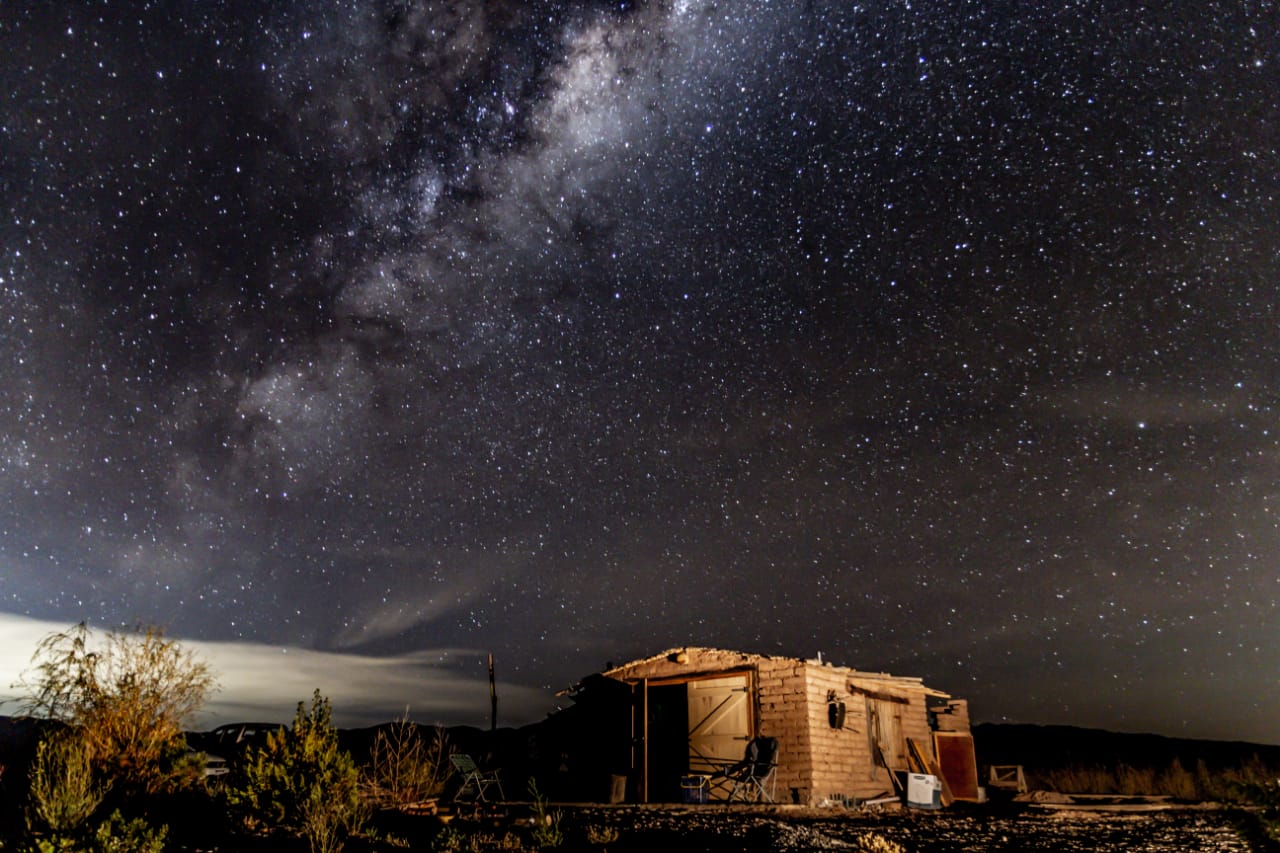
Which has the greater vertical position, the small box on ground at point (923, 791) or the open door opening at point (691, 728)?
the open door opening at point (691, 728)

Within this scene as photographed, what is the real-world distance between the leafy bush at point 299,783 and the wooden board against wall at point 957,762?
14418mm

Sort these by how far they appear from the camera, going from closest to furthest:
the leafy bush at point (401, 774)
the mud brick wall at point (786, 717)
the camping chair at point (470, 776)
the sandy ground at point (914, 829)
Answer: the sandy ground at point (914, 829) → the leafy bush at point (401, 774) → the camping chair at point (470, 776) → the mud brick wall at point (786, 717)

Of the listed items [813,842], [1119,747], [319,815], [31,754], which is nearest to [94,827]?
[319,815]

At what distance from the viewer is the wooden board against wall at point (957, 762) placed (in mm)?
19594

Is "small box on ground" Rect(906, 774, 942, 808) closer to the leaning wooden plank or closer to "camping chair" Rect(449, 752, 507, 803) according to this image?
the leaning wooden plank

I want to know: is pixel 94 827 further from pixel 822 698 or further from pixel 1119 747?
pixel 1119 747

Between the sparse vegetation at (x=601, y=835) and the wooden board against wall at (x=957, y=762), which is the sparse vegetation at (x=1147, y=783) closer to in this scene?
the wooden board against wall at (x=957, y=762)

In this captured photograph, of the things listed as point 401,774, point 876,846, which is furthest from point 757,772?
point 876,846

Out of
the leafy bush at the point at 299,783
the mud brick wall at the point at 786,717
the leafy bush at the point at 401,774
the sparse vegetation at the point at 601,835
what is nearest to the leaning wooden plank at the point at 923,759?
the mud brick wall at the point at 786,717

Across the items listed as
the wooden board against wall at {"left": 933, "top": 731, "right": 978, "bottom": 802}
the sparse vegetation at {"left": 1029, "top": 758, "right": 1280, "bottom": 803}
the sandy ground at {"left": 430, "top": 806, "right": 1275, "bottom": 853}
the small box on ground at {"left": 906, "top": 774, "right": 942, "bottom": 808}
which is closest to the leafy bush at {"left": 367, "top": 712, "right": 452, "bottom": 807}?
the sandy ground at {"left": 430, "top": 806, "right": 1275, "bottom": 853}

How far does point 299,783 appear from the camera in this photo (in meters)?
10.7

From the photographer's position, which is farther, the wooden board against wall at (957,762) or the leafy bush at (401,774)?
the wooden board against wall at (957,762)

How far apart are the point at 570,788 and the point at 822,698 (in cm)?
674

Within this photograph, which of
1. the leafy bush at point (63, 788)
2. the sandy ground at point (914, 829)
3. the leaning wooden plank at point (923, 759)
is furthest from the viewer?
the leaning wooden plank at point (923, 759)
